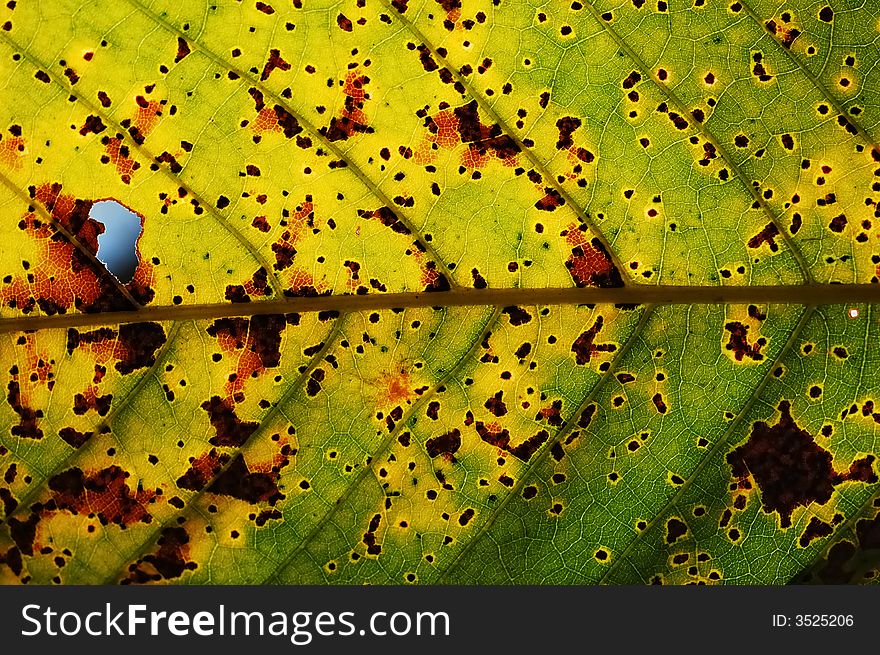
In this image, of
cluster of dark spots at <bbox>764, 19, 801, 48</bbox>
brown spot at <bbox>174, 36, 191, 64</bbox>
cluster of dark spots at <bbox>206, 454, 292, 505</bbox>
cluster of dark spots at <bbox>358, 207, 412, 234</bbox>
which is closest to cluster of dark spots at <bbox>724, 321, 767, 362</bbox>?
cluster of dark spots at <bbox>764, 19, 801, 48</bbox>

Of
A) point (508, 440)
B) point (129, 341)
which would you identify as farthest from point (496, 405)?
point (129, 341)

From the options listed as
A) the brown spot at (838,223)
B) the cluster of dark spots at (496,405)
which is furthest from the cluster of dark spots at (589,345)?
the brown spot at (838,223)

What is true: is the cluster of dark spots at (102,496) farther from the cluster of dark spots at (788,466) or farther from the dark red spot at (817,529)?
the dark red spot at (817,529)

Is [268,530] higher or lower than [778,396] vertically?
lower

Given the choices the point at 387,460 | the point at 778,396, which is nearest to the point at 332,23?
the point at 387,460

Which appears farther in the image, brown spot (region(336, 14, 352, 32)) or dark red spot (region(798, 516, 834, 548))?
dark red spot (region(798, 516, 834, 548))

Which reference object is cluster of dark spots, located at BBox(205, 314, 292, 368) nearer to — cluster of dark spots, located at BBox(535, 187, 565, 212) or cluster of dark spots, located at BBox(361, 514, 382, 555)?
cluster of dark spots, located at BBox(361, 514, 382, 555)

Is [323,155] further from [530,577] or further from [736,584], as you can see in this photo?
[736,584]
